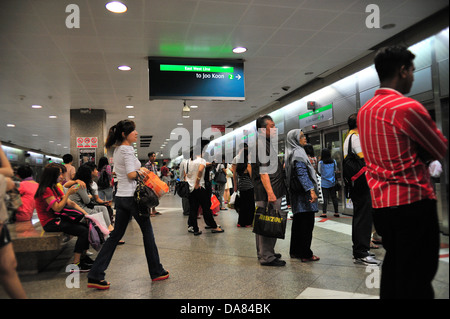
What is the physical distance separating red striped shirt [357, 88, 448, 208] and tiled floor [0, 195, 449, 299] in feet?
0.91

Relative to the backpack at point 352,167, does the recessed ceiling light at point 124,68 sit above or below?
above

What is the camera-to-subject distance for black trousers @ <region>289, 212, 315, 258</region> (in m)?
3.84

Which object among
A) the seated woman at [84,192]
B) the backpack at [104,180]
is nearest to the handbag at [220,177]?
the backpack at [104,180]

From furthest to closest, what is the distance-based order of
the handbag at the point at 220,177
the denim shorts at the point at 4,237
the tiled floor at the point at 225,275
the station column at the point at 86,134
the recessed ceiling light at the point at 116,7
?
the station column at the point at 86,134 < the handbag at the point at 220,177 < the recessed ceiling light at the point at 116,7 < the tiled floor at the point at 225,275 < the denim shorts at the point at 4,237

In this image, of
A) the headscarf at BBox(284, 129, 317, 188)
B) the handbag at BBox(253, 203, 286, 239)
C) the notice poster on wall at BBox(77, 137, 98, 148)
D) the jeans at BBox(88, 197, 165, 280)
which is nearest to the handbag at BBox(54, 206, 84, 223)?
the jeans at BBox(88, 197, 165, 280)

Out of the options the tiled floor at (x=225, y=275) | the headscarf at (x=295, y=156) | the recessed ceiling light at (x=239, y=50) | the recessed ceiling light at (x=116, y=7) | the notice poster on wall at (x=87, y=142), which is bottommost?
the tiled floor at (x=225, y=275)

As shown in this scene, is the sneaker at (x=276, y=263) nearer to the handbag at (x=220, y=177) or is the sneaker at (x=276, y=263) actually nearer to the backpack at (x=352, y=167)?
the backpack at (x=352, y=167)

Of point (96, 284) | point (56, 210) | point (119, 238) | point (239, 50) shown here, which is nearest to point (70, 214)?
point (56, 210)

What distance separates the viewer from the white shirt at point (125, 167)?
3160 mm

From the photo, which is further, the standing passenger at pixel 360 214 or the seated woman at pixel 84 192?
the seated woman at pixel 84 192

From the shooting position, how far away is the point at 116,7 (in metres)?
4.24

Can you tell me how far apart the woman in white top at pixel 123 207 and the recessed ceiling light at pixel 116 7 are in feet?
6.18

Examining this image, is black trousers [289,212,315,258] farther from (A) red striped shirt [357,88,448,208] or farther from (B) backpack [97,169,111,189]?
(B) backpack [97,169,111,189]

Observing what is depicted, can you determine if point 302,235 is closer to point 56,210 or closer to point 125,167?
point 125,167
